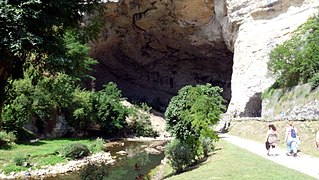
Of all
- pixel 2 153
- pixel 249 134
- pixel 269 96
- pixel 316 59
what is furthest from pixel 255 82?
pixel 2 153

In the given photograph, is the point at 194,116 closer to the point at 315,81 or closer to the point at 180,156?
the point at 180,156

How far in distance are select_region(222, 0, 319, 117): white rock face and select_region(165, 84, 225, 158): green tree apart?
50.6 feet

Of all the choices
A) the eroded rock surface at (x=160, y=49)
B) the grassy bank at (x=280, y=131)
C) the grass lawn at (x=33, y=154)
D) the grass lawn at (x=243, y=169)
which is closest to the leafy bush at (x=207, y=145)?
the grass lawn at (x=243, y=169)

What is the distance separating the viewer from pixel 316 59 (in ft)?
80.5

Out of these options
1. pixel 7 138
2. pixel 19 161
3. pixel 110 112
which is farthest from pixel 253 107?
pixel 19 161

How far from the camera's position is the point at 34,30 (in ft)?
26.3

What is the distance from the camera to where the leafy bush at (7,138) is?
24.0 m

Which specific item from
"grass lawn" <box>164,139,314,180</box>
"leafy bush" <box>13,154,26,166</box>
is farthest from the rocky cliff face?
"leafy bush" <box>13,154,26,166</box>

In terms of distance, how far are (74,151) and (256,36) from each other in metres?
20.0

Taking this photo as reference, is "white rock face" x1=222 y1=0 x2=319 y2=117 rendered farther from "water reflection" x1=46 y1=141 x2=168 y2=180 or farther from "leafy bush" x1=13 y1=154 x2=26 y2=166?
"leafy bush" x1=13 y1=154 x2=26 y2=166

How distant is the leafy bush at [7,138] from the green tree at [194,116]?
12.5 m

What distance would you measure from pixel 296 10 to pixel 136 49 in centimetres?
2265

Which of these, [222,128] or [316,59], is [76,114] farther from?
[316,59]

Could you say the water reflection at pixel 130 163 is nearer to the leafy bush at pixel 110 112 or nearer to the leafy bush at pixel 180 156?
the leafy bush at pixel 180 156
